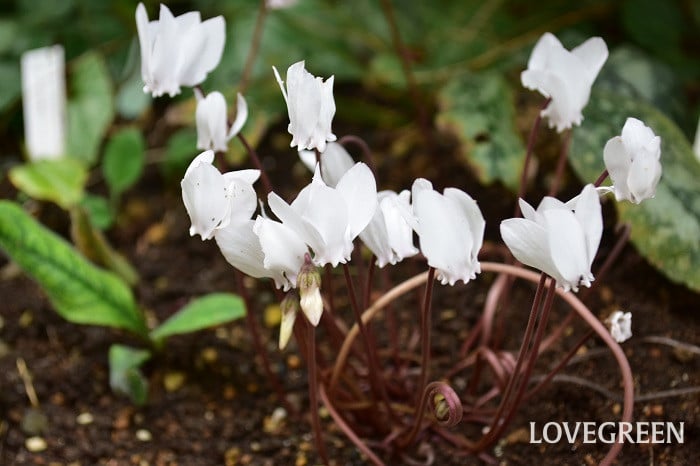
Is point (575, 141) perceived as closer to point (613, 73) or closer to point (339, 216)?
point (613, 73)

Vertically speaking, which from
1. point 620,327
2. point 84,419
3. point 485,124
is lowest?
point 84,419

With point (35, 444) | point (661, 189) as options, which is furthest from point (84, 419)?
point (661, 189)

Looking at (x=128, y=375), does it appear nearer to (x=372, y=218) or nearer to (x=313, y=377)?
(x=313, y=377)

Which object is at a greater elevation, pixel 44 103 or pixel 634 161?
pixel 634 161

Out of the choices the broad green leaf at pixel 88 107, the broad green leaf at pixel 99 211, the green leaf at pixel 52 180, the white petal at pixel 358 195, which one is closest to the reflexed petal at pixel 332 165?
the white petal at pixel 358 195

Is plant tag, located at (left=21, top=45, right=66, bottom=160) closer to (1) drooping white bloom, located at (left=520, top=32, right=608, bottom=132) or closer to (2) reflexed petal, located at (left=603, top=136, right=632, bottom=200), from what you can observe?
(1) drooping white bloom, located at (left=520, top=32, right=608, bottom=132)

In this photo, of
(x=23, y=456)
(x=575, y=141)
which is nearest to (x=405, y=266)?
(x=575, y=141)

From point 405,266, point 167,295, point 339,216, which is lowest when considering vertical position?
point 167,295

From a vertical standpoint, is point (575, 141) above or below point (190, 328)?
above
